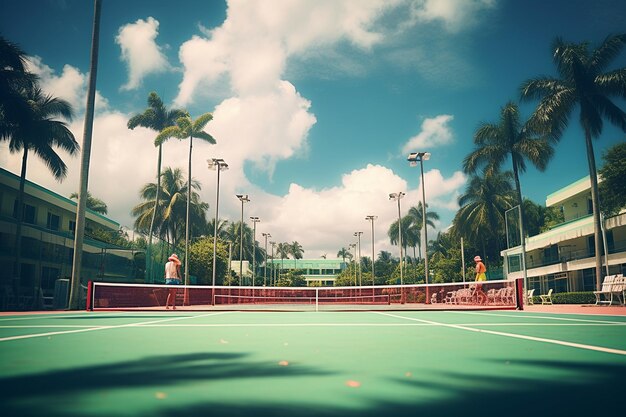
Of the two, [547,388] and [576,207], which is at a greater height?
[576,207]

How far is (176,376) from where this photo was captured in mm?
2932

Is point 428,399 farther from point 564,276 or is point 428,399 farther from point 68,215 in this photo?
point 564,276

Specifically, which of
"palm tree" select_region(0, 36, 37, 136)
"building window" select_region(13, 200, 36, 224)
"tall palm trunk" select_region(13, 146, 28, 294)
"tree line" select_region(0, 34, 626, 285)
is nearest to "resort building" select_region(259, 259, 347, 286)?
"tree line" select_region(0, 34, 626, 285)

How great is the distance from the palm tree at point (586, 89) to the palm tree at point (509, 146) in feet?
20.6

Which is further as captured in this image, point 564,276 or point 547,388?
point 564,276

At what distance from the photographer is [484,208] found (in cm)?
5544

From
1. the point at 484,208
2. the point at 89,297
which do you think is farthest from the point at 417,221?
the point at 89,297

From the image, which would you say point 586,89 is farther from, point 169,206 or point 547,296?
point 169,206

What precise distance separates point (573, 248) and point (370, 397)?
52.9m

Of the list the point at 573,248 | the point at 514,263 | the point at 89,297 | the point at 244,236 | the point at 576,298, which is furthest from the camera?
the point at 244,236

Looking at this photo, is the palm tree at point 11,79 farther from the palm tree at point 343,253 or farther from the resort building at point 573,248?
the palm tree at point 343,253

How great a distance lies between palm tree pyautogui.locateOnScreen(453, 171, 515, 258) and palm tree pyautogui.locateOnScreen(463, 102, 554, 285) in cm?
1683

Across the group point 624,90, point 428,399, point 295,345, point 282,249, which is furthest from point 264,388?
point 282,249

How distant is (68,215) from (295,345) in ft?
150
